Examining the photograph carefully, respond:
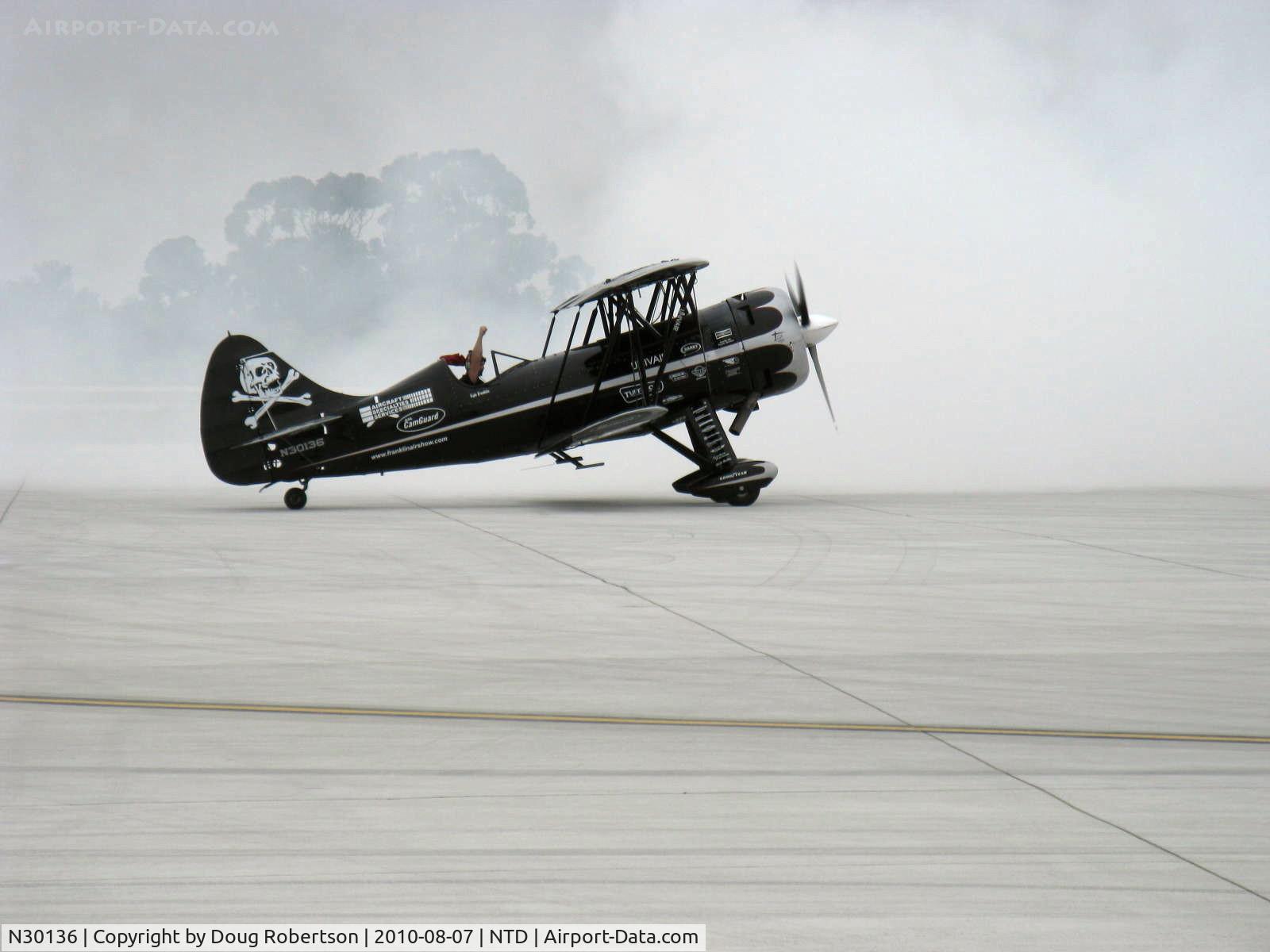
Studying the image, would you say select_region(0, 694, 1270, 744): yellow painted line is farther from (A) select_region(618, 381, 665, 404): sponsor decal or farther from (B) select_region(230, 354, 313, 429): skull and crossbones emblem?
(A) select_region(618, 381, 665, 404): sponsor decal

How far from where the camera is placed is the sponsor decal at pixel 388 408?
1989 centimetres

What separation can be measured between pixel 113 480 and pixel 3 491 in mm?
3041

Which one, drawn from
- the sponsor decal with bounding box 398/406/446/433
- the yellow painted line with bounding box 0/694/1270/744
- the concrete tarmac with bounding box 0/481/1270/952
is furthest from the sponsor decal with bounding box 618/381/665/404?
the yellow painted line with bounding box 0/694/1270/744

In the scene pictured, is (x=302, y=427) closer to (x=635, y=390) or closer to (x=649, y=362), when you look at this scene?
(x=635, y=390)

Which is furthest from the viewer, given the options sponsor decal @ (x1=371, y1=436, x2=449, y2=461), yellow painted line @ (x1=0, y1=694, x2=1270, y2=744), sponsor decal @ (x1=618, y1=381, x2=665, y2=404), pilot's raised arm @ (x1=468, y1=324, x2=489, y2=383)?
sponsor decal @ (x1=618, y1=381, x2=665, y2=404)

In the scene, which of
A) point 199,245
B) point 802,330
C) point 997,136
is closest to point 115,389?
point 199,245

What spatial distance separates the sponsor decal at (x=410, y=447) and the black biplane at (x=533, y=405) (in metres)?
0.02

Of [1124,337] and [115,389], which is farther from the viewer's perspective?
[115,389]

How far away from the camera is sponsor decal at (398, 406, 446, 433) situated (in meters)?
19.9

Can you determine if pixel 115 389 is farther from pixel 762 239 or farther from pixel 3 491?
pixel 3 491

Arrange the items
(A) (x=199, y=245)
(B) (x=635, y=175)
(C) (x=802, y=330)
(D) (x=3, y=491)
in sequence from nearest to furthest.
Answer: (C) (x=802, y=330) < (D) (x=3, y=491) < (B) (x=635, y=175) < (A) (x=199, y=245)

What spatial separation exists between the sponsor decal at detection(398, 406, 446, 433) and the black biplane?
0.02m

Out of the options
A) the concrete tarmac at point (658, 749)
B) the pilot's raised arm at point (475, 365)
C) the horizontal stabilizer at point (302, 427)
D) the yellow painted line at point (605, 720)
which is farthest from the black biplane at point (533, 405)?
the yellow painted line at point (605, 720)

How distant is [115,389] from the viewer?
74125mm
